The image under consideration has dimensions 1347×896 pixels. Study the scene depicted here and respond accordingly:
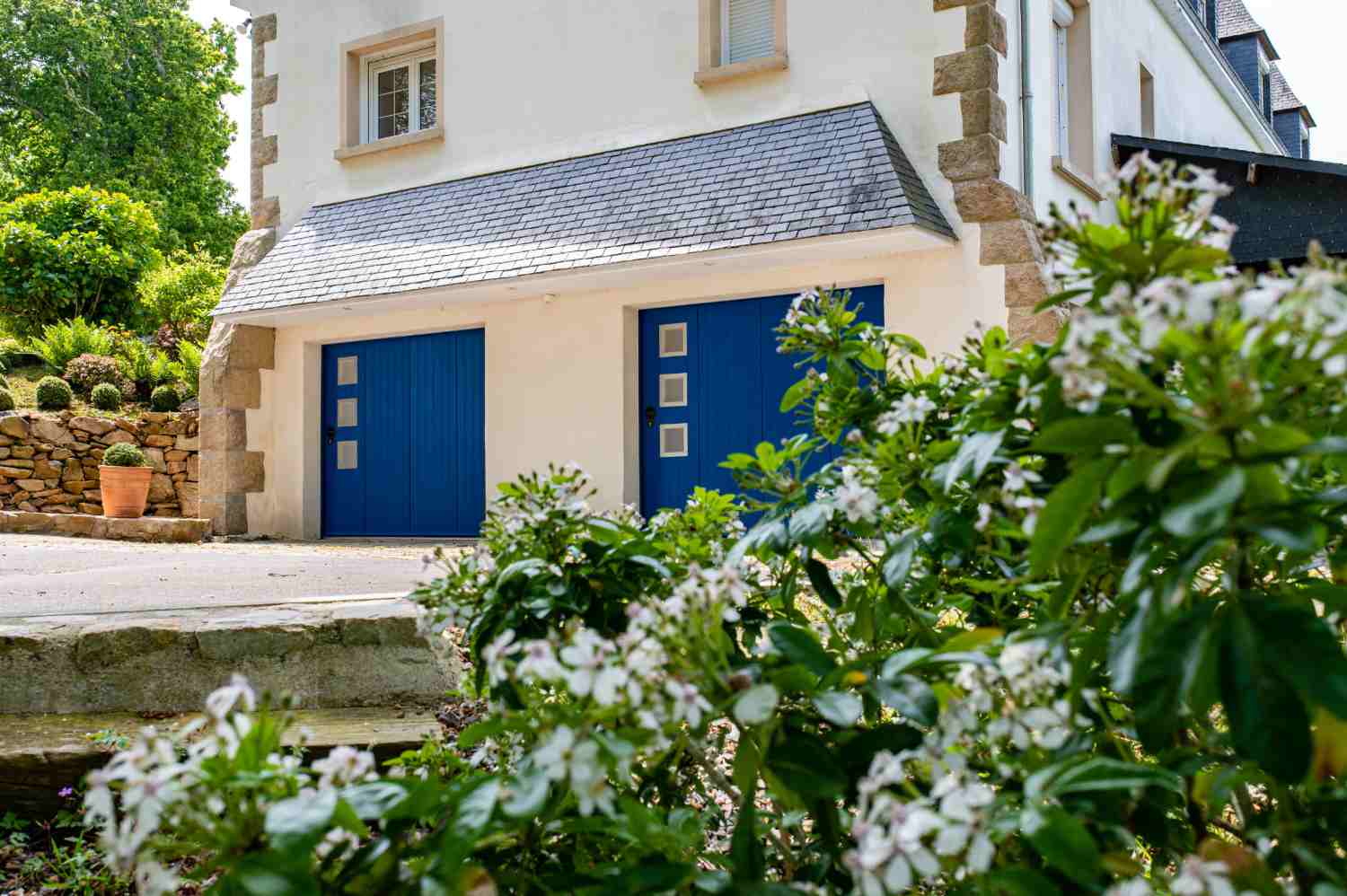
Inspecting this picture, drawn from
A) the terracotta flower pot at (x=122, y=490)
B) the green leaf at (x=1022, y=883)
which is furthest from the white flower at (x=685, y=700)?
the terracotta flower pot at (x=122, y=490)

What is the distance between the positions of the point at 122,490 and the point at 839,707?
11.1 meters

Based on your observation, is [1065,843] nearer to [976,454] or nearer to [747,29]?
[976,454]

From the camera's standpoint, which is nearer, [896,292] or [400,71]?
[896,292]

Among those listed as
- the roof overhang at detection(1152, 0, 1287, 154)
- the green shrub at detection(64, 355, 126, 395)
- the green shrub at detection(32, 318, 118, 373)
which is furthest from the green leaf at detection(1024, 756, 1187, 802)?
the green shrub at detection(32, 318, 118, 373)

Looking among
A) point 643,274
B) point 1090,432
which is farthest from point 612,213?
point 1090,432

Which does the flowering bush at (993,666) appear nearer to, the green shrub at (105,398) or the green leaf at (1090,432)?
the green leaf at (1090,432)

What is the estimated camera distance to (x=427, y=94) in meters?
10.2

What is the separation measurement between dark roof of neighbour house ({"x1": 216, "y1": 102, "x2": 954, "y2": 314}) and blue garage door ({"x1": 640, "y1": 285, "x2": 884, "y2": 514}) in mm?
911

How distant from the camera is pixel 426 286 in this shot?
8.61 metres

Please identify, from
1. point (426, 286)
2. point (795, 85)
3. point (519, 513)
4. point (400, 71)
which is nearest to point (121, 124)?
point (400, 71)

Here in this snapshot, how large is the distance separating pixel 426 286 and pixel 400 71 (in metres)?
3.03

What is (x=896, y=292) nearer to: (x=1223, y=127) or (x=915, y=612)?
(x=915, y=612)

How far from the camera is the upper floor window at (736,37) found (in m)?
8.13

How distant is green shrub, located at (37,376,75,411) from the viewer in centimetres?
1225
